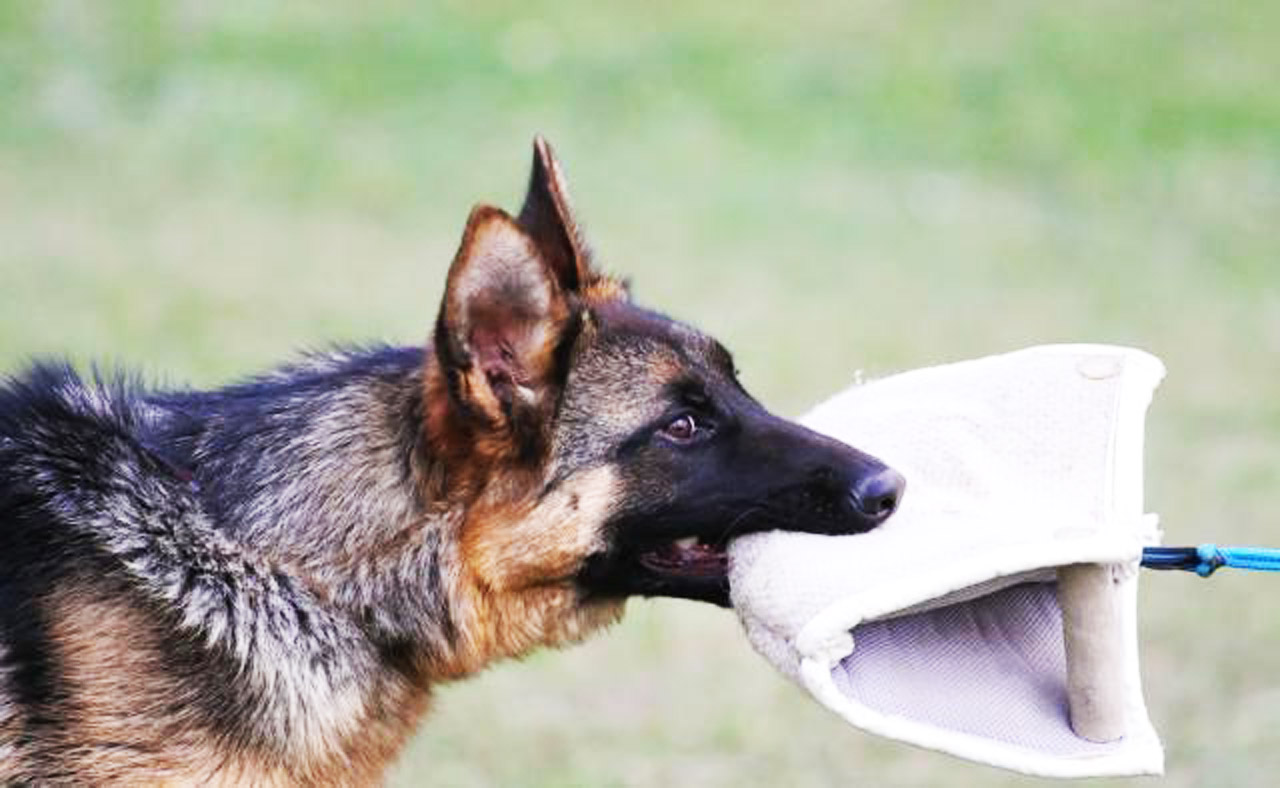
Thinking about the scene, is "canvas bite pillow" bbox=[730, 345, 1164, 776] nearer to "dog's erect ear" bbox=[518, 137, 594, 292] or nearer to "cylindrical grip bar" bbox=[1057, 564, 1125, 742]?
"cylindrical grip bar" bbox=[1057, 564, 1125, 742]

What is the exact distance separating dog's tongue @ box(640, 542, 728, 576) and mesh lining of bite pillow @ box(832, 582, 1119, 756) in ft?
1.25

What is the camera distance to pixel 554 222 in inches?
196

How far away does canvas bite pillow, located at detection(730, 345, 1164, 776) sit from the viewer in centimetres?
436

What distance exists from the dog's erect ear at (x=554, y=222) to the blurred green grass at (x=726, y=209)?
2.78 metres

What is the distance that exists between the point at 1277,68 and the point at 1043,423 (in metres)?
15.8

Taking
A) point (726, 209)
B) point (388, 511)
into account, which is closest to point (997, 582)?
point (388, 511)

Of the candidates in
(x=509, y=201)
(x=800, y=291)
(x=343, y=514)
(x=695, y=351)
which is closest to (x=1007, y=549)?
(x=695, y=351)

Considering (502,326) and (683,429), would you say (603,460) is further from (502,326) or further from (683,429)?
(502,326)

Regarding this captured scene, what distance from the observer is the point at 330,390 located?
485 cm

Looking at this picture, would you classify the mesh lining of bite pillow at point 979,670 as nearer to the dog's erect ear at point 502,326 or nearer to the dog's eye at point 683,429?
the dog's eye at point 683,429

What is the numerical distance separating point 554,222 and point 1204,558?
5.74 ft

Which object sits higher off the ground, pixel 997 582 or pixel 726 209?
pixel 726 209

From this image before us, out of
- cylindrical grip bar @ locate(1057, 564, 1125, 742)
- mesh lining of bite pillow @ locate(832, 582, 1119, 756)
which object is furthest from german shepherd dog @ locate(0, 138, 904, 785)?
cylindrical grip bar @ locate(1057, 564, 1125, 742)

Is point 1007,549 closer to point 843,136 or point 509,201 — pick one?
point 509,201
